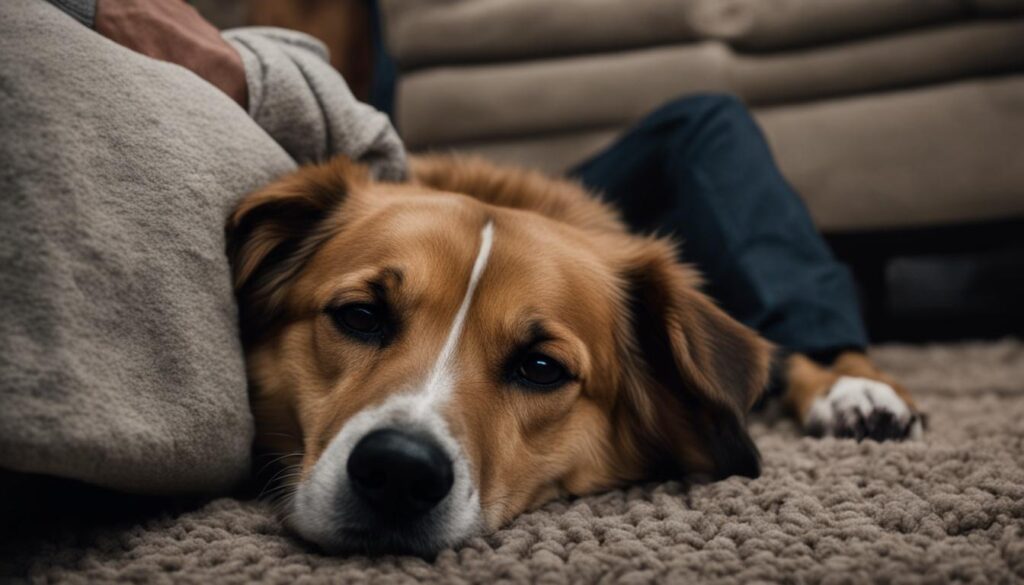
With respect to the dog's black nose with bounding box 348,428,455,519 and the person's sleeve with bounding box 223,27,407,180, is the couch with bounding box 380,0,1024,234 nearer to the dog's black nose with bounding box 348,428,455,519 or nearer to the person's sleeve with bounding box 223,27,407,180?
the person's sleeve with bounding box 223,27,407,180

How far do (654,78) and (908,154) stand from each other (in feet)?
3.01

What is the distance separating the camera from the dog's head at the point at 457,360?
3.69 feet

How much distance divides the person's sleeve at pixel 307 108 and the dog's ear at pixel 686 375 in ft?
1.96

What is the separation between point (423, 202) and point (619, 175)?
961mm

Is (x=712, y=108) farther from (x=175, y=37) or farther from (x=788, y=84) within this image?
(x=175, y=37)

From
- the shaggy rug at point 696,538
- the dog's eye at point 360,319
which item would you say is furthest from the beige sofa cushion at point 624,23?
the dog's eye at point 360,319

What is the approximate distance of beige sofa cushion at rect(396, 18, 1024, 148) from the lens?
271cm

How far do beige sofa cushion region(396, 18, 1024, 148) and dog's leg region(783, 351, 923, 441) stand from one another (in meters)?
1.36

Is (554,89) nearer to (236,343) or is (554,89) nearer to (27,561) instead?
(236,343)

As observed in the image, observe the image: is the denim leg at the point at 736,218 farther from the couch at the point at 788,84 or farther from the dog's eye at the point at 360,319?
the dog's eye at the point at 360,319

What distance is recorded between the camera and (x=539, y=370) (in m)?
1.37

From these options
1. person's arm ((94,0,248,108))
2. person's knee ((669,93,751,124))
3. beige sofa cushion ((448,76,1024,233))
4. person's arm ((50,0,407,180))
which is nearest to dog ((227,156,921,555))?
person's arm ((50,0,407,180))

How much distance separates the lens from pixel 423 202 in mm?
1532

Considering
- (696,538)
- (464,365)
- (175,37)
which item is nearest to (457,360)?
(464,365)
